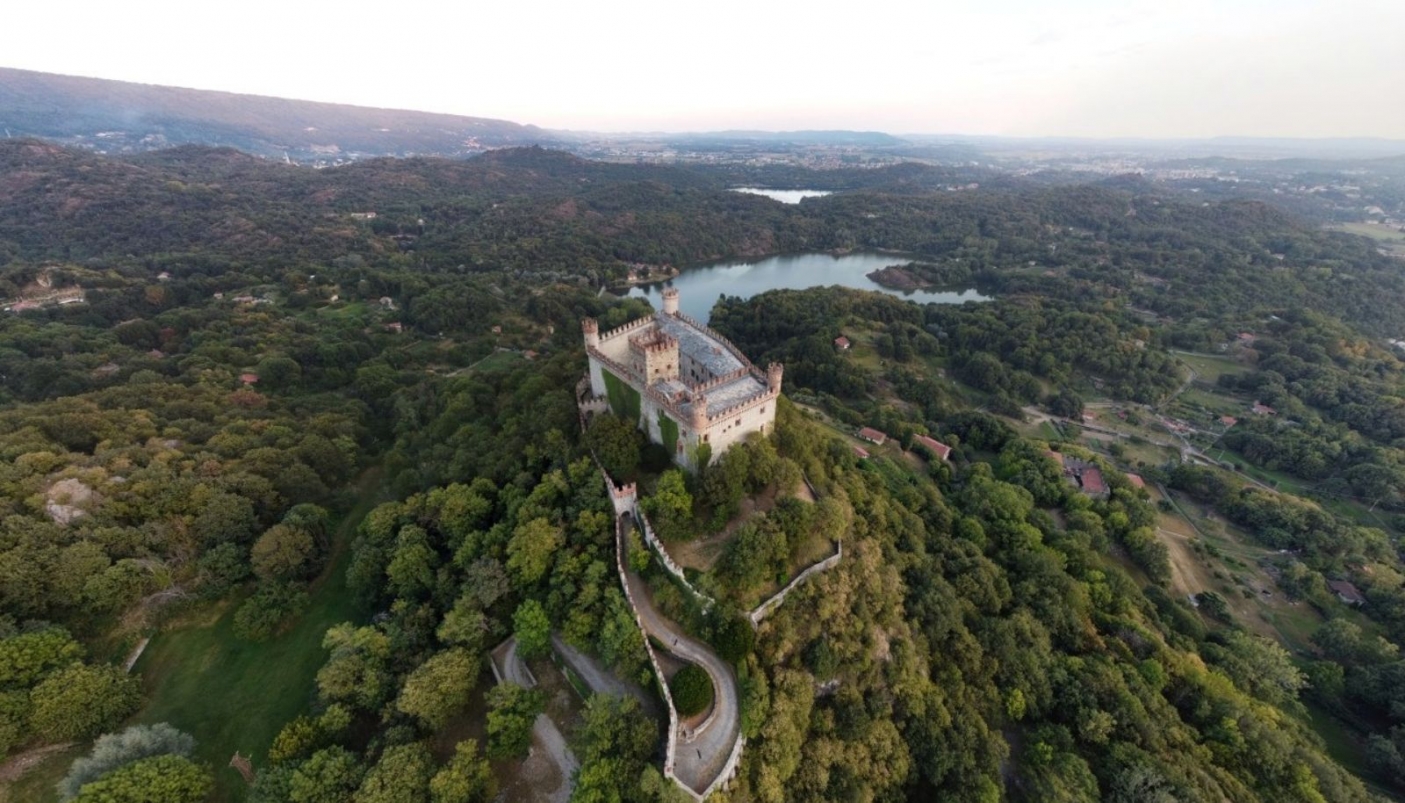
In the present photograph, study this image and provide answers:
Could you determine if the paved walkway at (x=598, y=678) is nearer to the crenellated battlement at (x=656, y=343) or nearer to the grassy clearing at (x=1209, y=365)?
the crenellated battlement at (x=656, y=343)

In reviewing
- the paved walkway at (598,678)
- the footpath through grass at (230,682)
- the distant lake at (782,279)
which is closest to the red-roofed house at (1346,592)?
the paved walkway at (598,678)

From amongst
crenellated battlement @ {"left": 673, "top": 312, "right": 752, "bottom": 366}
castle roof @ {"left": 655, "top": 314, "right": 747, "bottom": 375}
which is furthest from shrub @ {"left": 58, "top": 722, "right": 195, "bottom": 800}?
crenellated battlement @ {"left": 673, "top": 312, "right": 752, "bottom": 366}

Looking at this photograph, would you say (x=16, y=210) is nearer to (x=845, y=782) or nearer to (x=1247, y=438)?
(x=845, y=782)

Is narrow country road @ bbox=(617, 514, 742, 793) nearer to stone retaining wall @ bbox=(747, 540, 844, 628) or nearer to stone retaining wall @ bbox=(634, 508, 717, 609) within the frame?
stone retaining wall @ bbox=(634, 508, 717, 609)

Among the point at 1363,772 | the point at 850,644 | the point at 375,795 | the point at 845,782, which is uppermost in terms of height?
the point at 850,644

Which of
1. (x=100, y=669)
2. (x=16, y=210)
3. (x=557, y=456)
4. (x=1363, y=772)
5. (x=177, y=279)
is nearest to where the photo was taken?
(x=100, y=669)

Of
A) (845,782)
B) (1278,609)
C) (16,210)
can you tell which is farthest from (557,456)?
(16,210)
